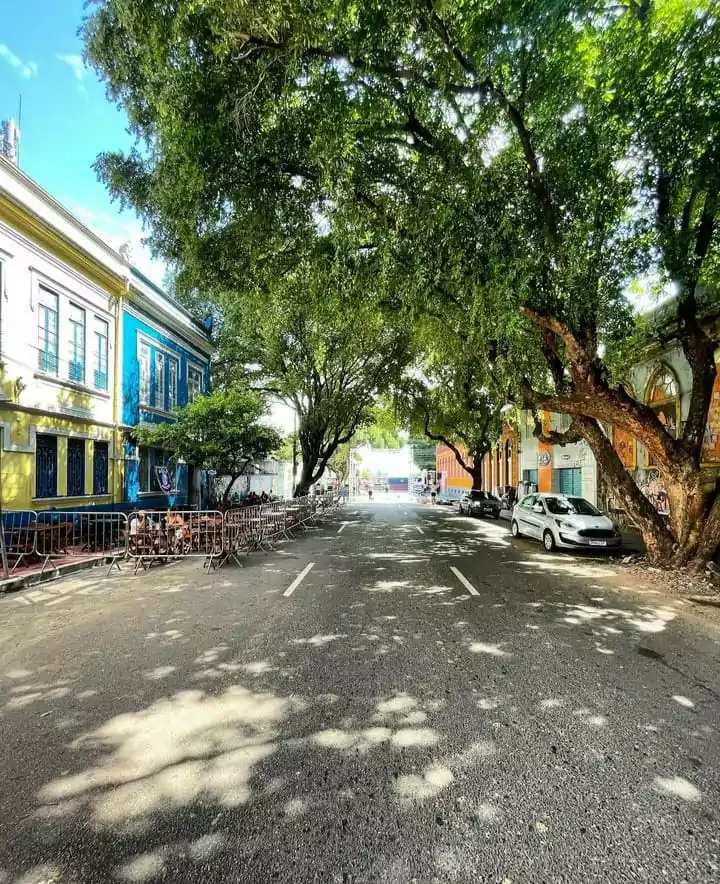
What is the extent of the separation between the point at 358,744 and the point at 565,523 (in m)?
10.7

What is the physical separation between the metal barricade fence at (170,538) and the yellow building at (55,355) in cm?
285

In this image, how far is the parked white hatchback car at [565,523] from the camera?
11969mm

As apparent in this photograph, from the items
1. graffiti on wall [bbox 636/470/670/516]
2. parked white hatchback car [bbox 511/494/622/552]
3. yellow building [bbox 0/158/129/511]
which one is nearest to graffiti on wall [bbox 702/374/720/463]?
graffiti on wall [bbox 636/470/670/516]

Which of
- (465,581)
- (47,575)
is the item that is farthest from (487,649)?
(47,575)

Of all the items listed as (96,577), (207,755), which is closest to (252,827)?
(207,755)

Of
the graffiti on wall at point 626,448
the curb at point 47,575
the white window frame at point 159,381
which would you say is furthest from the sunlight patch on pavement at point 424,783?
the graffiti on wall at point 626,448

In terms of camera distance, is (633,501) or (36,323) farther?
(36,323)

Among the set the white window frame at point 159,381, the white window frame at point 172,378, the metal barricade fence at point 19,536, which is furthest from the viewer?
the white window frame at point 172,378

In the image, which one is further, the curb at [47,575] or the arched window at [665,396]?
the arched window at [665,396]

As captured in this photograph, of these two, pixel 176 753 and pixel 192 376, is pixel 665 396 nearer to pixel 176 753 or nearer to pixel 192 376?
pixel 176 753

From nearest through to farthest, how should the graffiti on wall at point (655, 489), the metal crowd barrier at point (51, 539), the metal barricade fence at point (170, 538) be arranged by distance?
the metal crowd barrier at point (51, 539) → the metal barricade fence at point (170, 538) → the graffiti on wall at point (655, 489)

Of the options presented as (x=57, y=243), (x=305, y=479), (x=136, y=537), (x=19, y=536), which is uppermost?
(x=57, y=243)

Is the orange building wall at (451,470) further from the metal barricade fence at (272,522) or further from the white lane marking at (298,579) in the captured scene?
the white lane marking at (298,579)

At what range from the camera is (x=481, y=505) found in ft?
82.8
